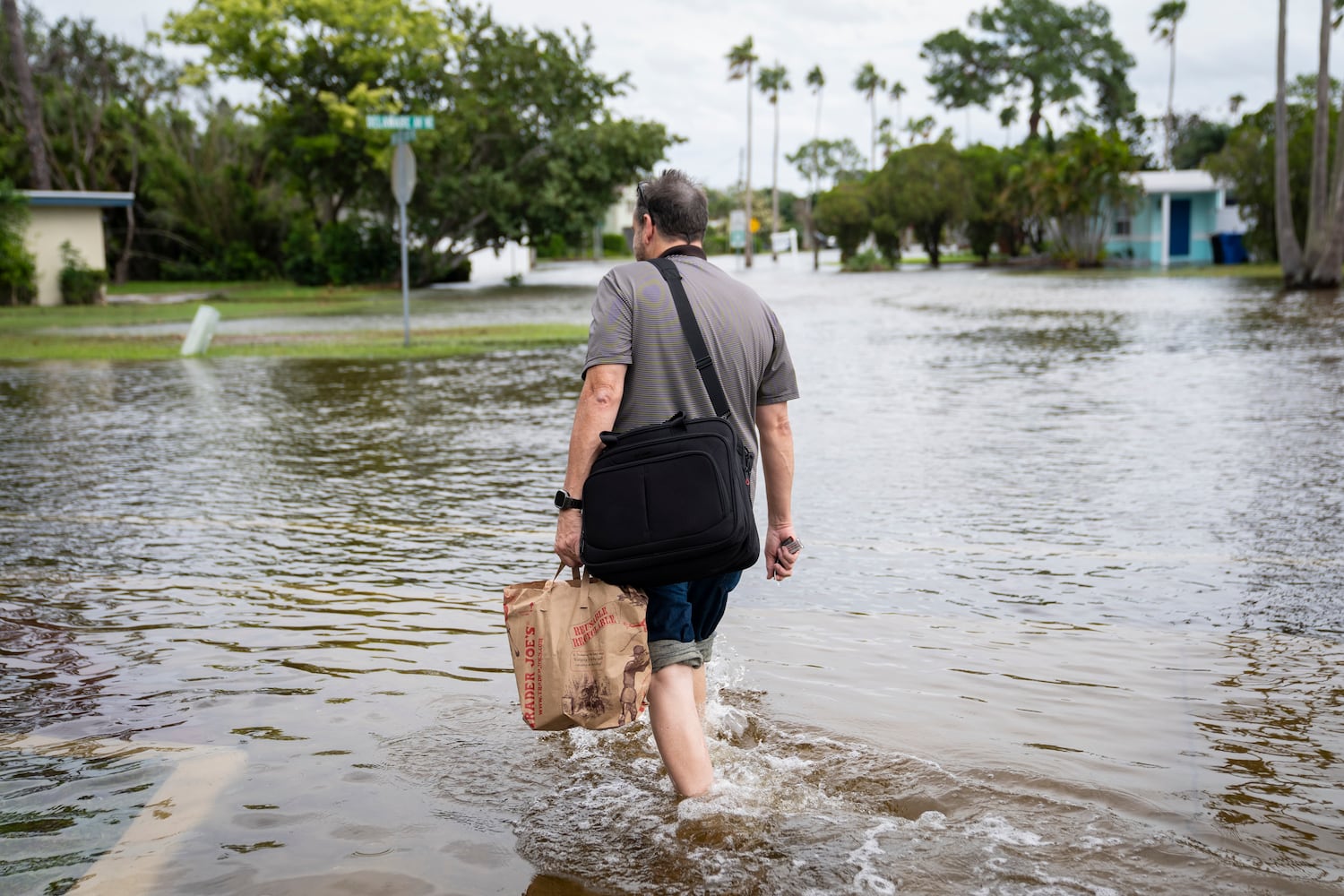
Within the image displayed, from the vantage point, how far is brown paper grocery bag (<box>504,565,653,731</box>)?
3.38 meters

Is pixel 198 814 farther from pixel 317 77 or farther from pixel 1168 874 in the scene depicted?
pixel 317 77

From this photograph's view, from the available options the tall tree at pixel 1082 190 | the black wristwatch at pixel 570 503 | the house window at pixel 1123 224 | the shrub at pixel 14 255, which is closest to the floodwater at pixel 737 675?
the black wristwatch at pixel 570 503

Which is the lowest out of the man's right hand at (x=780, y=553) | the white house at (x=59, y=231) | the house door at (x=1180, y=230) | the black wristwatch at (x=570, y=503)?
the man's right hand at (x=780, y=553)

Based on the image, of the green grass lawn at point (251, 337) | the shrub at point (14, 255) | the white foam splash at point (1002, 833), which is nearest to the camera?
the white foam splash at point (1002, 833)

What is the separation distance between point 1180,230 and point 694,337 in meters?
61.6

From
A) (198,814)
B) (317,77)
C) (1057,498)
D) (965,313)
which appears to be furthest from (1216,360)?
(317,77)

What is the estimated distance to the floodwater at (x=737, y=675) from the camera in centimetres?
344

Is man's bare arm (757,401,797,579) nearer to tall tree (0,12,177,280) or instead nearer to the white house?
the white house

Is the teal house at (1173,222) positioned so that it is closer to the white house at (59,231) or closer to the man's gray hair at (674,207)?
the white house at (59,231)

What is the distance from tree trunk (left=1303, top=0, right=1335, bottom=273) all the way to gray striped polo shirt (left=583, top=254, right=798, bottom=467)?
3307cm

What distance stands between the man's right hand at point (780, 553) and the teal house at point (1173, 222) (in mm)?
55840

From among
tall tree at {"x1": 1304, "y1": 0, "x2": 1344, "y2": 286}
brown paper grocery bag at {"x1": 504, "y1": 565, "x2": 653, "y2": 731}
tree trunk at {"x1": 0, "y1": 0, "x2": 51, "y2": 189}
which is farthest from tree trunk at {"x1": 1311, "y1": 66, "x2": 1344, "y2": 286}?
tree trunk at {"x1": 0, "y1": 0, "x2": 51, "y2": 189}

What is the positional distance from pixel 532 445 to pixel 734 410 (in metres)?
7.01

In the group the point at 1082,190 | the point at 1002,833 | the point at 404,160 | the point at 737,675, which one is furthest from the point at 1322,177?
the point at 1002,833
